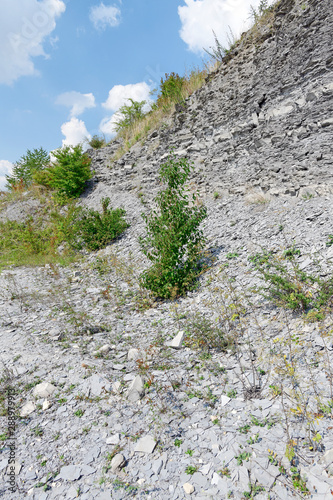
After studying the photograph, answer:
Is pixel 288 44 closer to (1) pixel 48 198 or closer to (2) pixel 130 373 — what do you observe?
(2) pixel 130 373

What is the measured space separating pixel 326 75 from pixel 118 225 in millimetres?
7999

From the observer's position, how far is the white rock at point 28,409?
3156mm

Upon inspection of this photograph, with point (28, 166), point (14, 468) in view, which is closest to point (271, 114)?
point (14, 468)

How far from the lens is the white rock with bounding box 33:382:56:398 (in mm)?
3381

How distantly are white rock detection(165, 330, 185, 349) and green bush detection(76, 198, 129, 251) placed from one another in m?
6.52

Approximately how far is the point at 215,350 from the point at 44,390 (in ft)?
7.79

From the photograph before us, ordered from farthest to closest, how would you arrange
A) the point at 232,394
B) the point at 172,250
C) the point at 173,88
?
the point at 173,88 → the point at 172,250 → the point at 232,394

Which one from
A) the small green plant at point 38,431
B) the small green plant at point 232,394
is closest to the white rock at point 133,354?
the small green plant at point 38,431

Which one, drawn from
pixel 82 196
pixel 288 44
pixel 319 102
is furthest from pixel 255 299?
pixel 82 196

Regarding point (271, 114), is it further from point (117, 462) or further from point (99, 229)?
point (117, 462)

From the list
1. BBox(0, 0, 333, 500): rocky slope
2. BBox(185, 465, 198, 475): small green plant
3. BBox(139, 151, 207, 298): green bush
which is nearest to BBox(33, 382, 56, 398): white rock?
BBox(0, 0, 333, 500): rocky slope

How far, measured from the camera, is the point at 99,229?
10344 millimetres

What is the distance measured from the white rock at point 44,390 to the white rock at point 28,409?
122 mm

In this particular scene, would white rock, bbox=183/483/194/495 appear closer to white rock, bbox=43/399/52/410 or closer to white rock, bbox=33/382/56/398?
white rock, bbox=43/399/52/410
